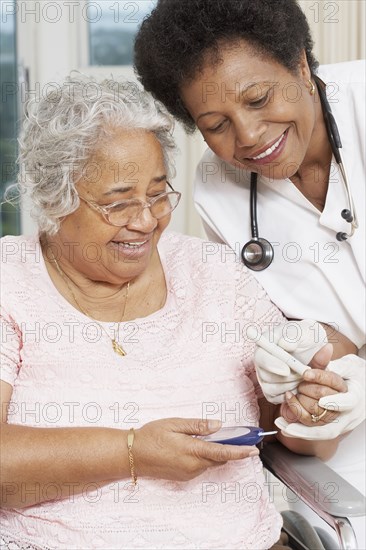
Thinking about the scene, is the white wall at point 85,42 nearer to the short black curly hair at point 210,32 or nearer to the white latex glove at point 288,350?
the short black curly hair at point 210,32

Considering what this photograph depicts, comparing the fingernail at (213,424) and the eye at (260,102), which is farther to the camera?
the eye at (260,102)

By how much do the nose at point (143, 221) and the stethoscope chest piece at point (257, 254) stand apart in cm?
29

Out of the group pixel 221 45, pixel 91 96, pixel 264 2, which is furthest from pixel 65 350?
pixel 264 2

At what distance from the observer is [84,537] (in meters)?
1.51

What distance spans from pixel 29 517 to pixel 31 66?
92.8 inches

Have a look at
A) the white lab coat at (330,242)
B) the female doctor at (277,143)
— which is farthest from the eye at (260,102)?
the white lab coat at (330,242)

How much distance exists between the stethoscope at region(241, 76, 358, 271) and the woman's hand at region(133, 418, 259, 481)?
481 mm

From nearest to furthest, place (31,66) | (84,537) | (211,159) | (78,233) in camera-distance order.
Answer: (84,537) < (78,233) < (211,159) < (31,66)

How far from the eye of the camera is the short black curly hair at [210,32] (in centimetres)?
157

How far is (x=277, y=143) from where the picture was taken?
164 cm

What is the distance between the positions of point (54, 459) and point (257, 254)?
0.64 meters

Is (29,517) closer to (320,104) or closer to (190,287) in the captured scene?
(190,287)

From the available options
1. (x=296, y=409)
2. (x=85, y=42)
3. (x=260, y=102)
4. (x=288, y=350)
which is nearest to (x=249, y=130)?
(x=260, y=102)

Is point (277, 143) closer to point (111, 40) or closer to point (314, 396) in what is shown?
point (314, 396)
